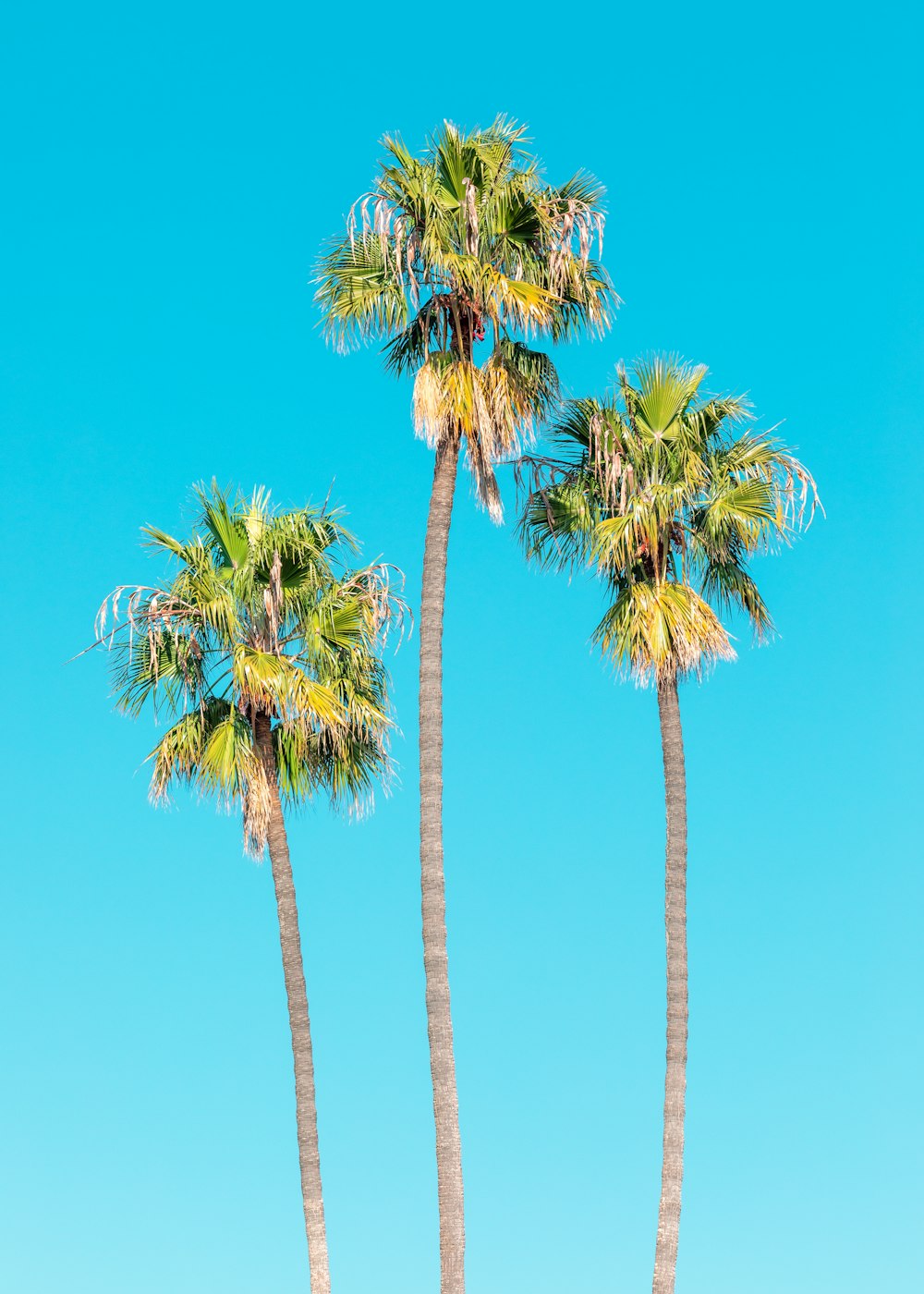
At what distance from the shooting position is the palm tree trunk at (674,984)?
87.7 ft

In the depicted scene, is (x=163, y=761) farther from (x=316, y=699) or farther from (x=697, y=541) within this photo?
(x=697, y=541)

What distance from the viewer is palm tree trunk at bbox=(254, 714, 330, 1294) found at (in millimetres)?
26672

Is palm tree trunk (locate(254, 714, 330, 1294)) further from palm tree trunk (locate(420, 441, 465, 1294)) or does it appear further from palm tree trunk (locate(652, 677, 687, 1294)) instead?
palm tree trunk (locate(652, 677, 687, 1294))

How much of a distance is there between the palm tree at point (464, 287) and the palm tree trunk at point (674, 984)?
3865 millimetres

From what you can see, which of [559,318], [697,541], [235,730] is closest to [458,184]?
[559,318]

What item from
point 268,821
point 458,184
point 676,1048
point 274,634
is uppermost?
point 458,184

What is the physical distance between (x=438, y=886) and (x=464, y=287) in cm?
826

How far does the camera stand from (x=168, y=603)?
28391mm

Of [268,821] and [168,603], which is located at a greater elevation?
[168,603]

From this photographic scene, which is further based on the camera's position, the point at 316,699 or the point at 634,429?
the point at 634,429

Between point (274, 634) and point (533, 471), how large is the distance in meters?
4.62

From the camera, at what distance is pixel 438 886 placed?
26094 millimetres

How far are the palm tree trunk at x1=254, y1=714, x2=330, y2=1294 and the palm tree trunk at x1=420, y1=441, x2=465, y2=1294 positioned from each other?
245cm

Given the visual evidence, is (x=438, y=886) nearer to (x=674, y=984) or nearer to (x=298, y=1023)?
(x=298, y=1023)
